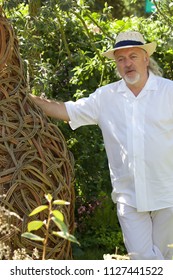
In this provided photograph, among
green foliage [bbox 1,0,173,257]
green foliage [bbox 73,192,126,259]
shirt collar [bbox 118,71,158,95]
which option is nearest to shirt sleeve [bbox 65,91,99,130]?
shirt collar [bbox 118,71,158,95]

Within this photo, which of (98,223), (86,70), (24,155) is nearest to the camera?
(24,155)

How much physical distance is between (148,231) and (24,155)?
3.07 ft

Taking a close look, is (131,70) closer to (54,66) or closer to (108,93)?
(108,93)

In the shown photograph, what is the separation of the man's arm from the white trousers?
569mm

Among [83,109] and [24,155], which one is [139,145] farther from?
[24,155]

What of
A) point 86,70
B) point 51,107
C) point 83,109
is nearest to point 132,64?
point 83,109

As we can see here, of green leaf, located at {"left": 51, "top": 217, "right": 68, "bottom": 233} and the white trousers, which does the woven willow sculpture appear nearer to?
the white trousers

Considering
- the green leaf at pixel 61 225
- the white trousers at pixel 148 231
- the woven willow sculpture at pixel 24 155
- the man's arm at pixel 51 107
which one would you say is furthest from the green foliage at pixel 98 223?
the green leaf at pixel 61 225

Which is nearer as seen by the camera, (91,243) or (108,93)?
(108,93)

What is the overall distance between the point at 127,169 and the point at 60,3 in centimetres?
106

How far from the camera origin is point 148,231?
3695 millimetres

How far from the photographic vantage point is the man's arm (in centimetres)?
365

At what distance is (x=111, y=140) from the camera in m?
3.77
